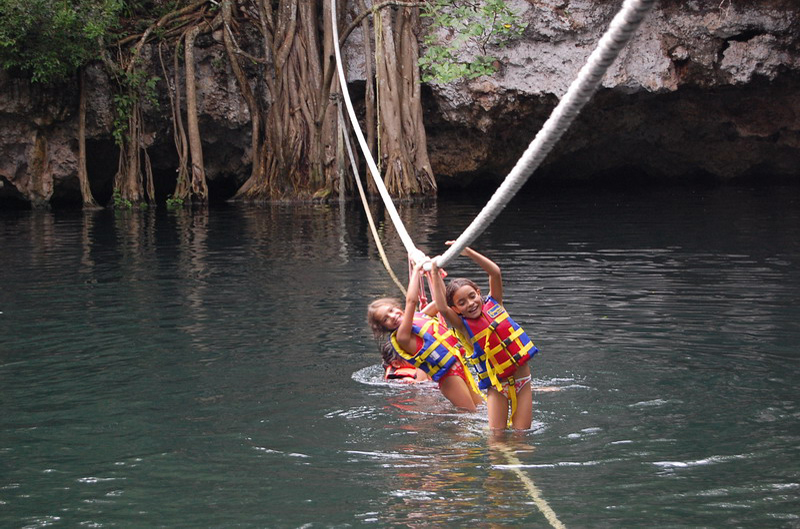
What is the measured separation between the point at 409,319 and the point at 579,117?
13.8 m

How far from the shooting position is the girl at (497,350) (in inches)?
184

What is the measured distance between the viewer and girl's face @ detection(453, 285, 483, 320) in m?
4.61

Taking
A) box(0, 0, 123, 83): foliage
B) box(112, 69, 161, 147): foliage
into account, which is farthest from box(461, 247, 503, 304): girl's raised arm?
box(112, 69, 161, 147): foliage

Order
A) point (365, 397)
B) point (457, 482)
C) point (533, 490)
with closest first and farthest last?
1. point (533, 490)
2. point (457, 482)
3. point (365, 397)

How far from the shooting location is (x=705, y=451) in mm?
4191

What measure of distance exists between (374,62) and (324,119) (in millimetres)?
1498

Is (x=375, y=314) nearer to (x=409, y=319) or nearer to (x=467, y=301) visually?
(x=409, y=319)

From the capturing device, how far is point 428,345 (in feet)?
17.0

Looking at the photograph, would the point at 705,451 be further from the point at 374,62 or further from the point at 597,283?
the point at 374,62

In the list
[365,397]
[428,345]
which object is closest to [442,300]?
[428,345]

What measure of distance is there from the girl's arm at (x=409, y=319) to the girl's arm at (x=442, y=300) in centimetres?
11

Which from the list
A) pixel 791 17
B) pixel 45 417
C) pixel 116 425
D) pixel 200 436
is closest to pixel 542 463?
pixel 200 436

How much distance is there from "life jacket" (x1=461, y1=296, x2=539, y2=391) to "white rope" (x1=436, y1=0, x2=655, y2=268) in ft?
4.52

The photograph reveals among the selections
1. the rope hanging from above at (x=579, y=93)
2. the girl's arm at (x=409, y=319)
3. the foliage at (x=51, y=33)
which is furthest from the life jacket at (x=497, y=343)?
the foliage at (x=51, y=33)
